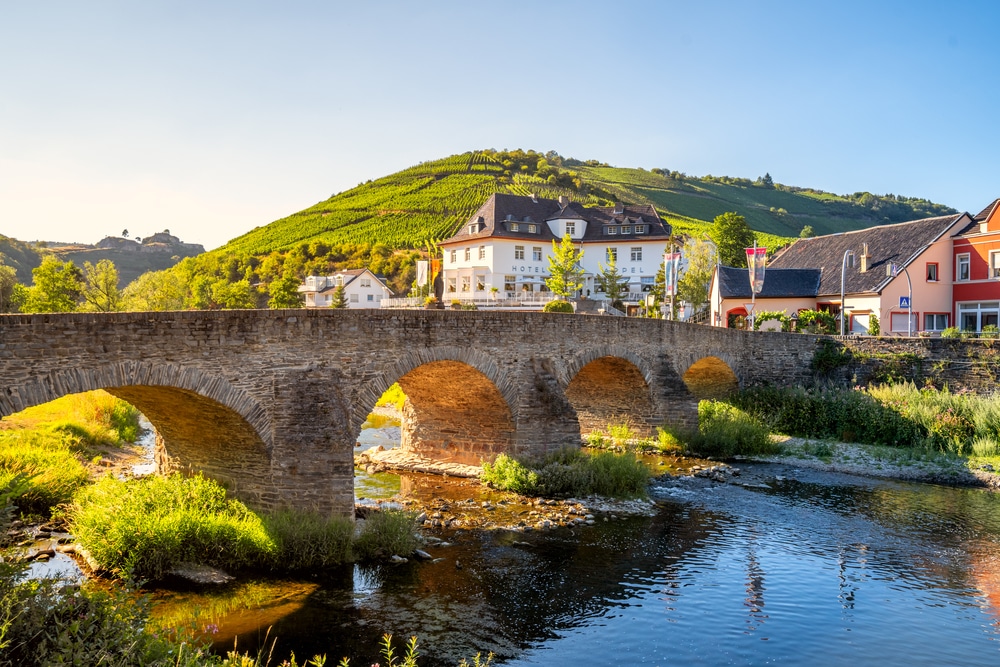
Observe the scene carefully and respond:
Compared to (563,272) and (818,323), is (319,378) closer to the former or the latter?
(818,323)

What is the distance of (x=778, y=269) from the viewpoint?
4172 cm

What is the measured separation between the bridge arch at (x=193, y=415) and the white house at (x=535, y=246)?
3943 centimetres

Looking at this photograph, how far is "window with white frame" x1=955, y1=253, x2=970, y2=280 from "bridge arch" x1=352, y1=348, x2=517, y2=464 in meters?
27.7

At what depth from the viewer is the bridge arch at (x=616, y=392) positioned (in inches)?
1012

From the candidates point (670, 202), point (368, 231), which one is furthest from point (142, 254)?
point (670, 202)

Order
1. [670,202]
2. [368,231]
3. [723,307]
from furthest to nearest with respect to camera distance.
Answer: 1. [670,202]
2. [368,231]
3. [723,307]

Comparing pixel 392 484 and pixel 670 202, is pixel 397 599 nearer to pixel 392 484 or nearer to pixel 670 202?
pixel 392 484

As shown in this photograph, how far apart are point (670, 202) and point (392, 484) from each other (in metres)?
97.8

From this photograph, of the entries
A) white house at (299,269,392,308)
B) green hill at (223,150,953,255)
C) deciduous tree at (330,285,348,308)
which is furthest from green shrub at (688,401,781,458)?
green hill at (223,150,953,255)

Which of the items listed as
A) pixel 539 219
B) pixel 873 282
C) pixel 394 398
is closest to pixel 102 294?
pixel 394 398

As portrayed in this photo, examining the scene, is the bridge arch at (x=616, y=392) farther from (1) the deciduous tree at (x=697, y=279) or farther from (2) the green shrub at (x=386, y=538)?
(1) the deciduous tree at (x=697, y=279)

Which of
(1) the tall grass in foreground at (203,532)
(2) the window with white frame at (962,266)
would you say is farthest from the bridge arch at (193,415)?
(2) the window with white frame at (962,266)

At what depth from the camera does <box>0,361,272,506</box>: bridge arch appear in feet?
39.0

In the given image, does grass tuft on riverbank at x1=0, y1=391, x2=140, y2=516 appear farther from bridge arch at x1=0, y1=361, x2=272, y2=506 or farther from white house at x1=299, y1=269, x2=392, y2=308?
white house at x1=299, y1=269, x2=392, y2=308
